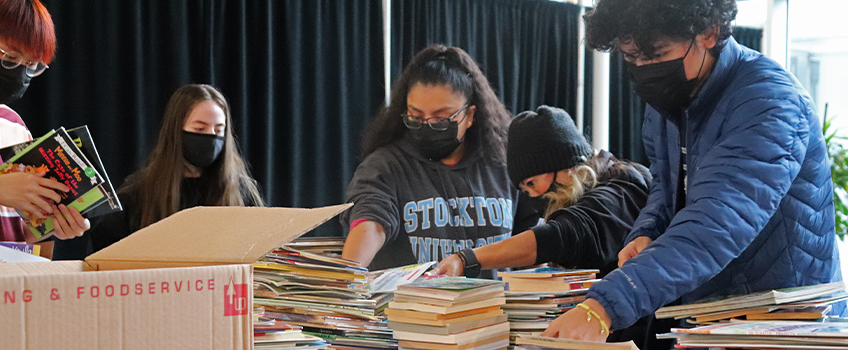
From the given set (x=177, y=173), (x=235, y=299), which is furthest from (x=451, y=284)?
(x=177, y=173)

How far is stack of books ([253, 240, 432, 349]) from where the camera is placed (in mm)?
1356

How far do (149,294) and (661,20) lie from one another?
102 centimetres

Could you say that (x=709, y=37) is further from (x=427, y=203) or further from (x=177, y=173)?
(x=177, y=173)

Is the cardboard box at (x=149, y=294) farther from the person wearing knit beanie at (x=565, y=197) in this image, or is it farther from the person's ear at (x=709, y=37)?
the person wearing knit beanie at (x=565, y=197)

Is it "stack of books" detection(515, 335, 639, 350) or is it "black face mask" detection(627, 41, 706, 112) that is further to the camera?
"black face mask" detection(627, 41, 706, 112)

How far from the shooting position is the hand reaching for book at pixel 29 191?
156 centimetres

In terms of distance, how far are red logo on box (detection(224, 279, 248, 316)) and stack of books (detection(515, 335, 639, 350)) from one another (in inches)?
22.3

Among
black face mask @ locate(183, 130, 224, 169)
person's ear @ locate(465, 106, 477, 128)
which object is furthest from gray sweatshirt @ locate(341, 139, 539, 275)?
black face mask @ locate(183, 130, 224, 169)

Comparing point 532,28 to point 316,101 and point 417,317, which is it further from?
point 417,317

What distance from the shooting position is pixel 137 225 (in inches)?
99.6

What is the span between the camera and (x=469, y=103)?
2656mm

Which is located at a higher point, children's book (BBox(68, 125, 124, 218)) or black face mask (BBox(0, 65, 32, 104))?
black face mask (BBox(0, 65, 32, 104))

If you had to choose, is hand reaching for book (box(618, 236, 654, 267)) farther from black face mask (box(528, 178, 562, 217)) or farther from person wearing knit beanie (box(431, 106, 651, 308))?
black face mask (box(528, 178, 562, 217))

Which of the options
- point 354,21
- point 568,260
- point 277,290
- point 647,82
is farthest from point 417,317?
point 354,21
